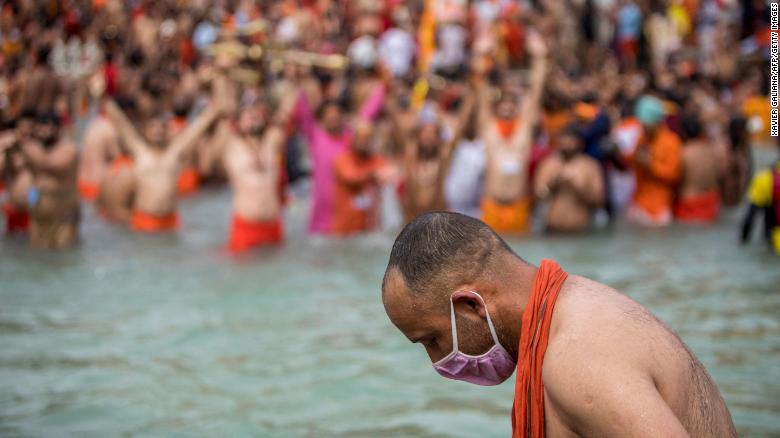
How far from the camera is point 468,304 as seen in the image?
8.09ft

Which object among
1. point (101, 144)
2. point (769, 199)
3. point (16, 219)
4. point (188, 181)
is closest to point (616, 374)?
point (769, 199)

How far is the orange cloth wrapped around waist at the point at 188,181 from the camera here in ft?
47.3

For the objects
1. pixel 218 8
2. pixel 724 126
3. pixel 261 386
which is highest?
pixel 218 8

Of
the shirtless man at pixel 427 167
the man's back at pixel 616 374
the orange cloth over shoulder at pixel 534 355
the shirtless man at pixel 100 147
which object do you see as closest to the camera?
the man's back at pixel 616 374

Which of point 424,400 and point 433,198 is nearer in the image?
point 424,400

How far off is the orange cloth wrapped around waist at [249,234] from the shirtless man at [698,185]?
443cm

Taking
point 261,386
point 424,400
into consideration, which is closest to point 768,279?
point 424,400

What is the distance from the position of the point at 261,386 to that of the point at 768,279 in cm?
434

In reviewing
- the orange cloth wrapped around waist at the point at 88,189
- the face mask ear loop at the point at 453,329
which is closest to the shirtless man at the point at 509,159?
the orange cloth wrapped around waist at the point at 88,189

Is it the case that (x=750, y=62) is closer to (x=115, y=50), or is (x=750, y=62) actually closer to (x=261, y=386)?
(x=115, y=50)

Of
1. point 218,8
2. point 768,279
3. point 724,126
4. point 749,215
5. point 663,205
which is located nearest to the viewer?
point 768,279

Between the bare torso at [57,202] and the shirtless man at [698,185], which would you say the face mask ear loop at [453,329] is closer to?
the bare torso at [57,202]

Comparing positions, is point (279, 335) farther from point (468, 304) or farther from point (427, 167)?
point (468, 304)

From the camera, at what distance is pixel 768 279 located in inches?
323
